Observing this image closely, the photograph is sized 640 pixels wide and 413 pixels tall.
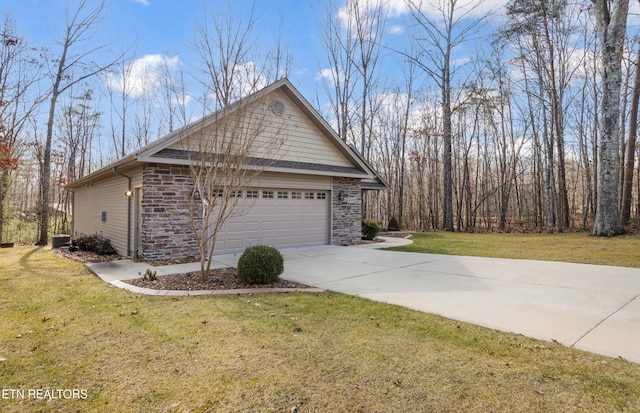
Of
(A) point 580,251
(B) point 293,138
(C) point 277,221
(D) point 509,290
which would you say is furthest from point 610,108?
(C) point 277,221

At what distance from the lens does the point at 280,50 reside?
1305cm

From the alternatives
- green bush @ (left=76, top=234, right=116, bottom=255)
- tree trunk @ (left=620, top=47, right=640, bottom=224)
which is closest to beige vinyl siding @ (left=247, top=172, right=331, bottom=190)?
green bush @ (left=76, top=234, right=116, bottom=255)

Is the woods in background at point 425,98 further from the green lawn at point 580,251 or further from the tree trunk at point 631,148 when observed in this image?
the green lawn at point 580,251

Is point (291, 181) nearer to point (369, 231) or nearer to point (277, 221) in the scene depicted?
point (277, 221)

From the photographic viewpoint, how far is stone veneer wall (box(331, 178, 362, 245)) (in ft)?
39.8

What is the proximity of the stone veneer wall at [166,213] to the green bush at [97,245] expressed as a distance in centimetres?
284

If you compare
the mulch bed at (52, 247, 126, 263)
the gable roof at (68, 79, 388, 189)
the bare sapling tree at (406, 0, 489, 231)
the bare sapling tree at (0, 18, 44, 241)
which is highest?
the bare sapling tree at (406, 0, 489, 231)

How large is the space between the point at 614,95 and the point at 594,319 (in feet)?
40.6

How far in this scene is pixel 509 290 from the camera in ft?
18.0

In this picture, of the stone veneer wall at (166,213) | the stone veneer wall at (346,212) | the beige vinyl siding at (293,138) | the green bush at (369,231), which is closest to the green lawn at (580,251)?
the stone veneer wall at (346,212)

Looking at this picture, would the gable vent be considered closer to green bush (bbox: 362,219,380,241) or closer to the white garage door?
the white garage door

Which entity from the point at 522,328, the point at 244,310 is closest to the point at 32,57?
the point at 244,310

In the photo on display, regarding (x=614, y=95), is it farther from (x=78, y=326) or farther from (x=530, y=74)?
(x=78, y=326)

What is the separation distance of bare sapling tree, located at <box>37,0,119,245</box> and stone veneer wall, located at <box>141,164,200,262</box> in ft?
29.0
